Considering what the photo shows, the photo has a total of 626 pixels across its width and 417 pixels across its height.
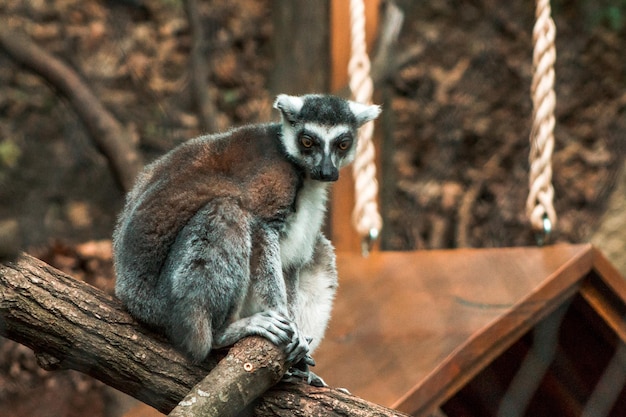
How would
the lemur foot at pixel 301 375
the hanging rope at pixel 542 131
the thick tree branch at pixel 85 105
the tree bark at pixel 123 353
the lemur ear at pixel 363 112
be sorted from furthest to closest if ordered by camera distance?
the thick tree branch at pixel 85 105, the hanging rope at pixel 542 131, the lemur ear at pixel 363 112, the lemur foot at pixel 301 375, the tree bark at pixel 123 353

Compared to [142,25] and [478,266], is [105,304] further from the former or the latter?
[142,25]

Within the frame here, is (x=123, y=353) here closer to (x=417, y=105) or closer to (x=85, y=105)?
(x=85, y=105)

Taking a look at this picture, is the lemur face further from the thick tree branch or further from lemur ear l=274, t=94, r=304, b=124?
the thick tree branch

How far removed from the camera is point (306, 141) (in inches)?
107

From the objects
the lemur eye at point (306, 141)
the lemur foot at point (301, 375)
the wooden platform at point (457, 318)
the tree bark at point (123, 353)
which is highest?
the lemur eye at point (306, 141)

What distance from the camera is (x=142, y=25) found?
20.7ft

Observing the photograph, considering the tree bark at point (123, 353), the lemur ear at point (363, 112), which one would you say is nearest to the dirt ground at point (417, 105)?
the lemur ear at point (363, 112)

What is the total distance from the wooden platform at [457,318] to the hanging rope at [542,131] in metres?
0.29

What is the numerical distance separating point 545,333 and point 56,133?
154 inches

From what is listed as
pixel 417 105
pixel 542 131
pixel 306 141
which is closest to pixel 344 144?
pixel 306 141

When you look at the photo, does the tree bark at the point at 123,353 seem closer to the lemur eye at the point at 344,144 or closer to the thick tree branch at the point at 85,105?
the lemur eye at the point at 344,144

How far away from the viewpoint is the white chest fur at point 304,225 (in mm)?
2529

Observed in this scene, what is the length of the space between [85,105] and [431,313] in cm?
247

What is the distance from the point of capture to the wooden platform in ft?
8.46
